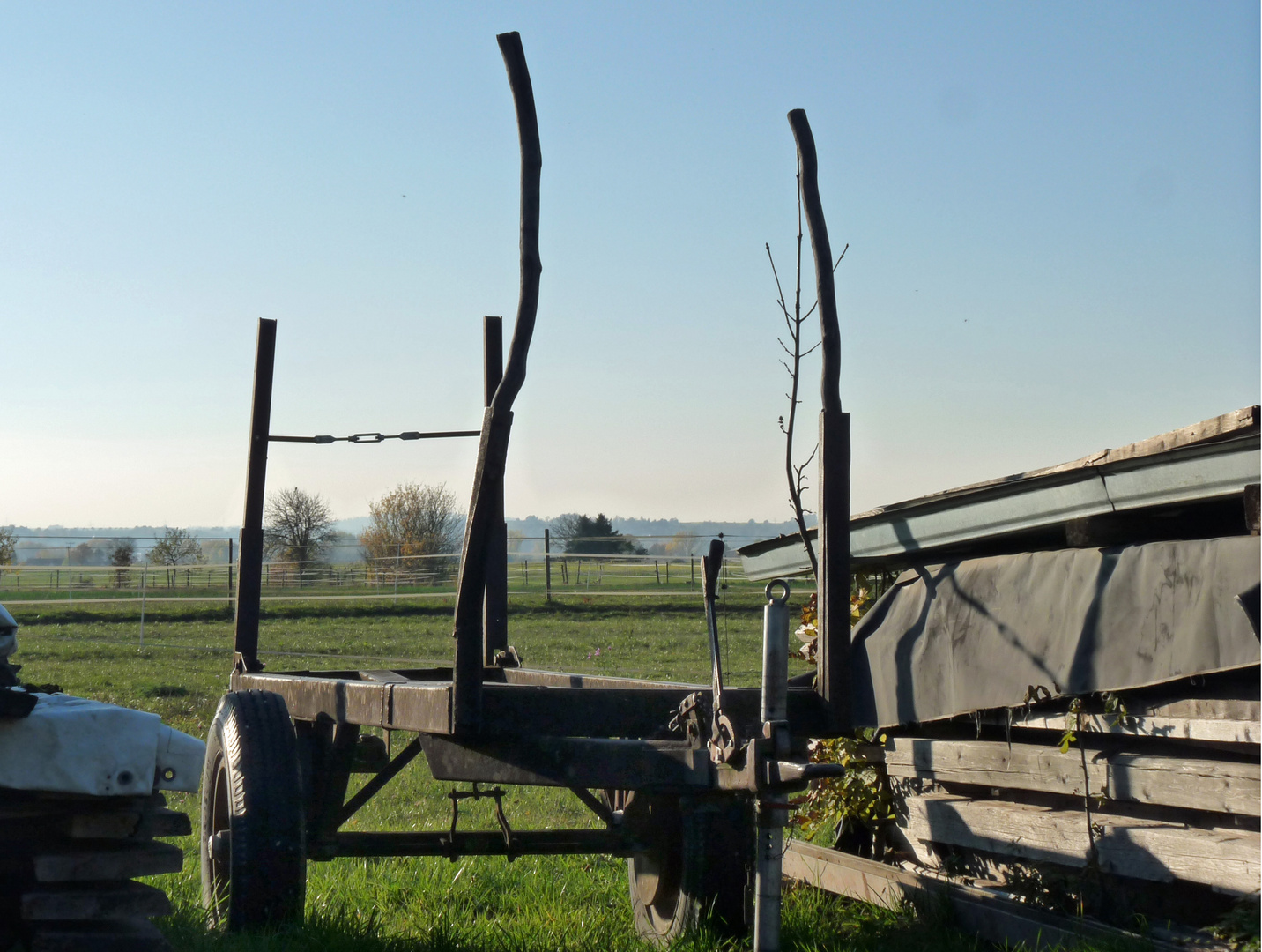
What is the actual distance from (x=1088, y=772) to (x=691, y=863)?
1.61 m

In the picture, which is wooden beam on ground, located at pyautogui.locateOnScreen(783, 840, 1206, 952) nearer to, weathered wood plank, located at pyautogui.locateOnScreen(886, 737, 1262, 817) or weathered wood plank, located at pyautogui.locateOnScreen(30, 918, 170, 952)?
weathered wood plank, located at pyautogui.locateOnScreen(886, 737, 1262, 817)

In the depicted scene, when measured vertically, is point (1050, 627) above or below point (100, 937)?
above

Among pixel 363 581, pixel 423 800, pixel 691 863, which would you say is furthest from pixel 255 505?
pixel 363 581

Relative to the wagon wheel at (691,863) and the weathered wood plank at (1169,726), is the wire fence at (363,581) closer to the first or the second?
the wagon wheel at (691,863)

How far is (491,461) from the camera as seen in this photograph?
11.1 ft

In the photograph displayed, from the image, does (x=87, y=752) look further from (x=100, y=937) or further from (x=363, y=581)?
(x=363, y=581)

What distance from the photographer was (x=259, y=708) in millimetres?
4336

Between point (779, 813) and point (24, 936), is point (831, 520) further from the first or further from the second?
point (24, 936)

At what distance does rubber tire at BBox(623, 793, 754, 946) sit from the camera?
4.49 metres

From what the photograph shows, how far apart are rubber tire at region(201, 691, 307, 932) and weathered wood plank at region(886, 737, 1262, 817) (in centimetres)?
290

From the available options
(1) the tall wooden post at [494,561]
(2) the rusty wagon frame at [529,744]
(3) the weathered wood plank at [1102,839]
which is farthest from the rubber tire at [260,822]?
(3) the weathered wood plank at [1102,839]

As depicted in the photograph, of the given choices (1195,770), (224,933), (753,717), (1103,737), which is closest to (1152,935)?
(1195,770)

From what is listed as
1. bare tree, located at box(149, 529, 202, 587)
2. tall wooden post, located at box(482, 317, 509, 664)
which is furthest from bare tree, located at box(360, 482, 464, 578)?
tall wooden post, located at box(482, 317, 509, 664)

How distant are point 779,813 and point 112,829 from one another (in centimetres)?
155
